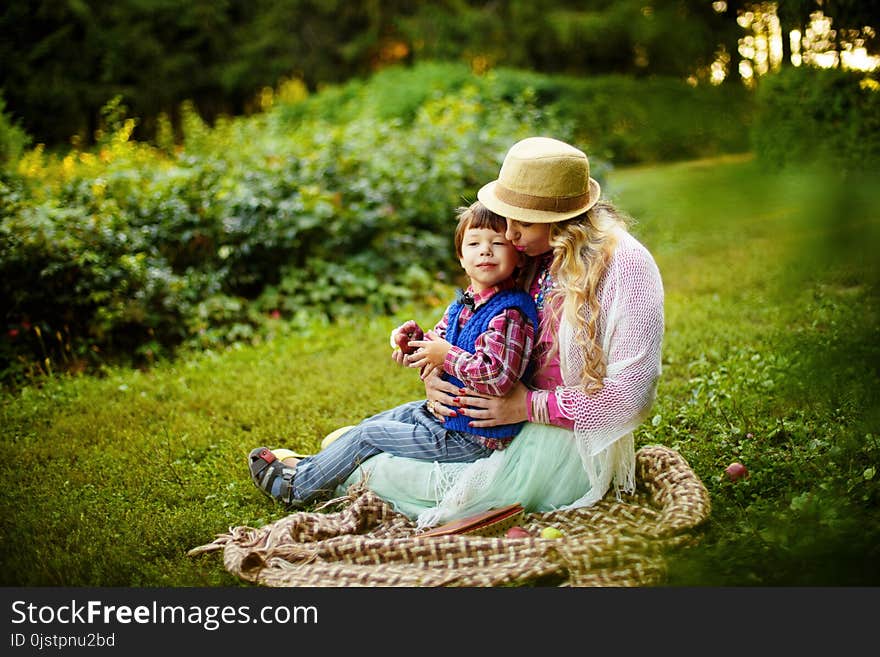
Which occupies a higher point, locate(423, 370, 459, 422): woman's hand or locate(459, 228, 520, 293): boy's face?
locate(459, 228, 520, 293): boy's face

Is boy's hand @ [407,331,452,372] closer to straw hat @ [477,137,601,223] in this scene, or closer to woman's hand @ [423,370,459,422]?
woman's hand @ [423,370,459,422]

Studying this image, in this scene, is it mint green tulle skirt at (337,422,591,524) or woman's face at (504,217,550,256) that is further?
mint green tulle skirt at (337,422,591,524)

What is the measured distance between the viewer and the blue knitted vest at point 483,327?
277cm

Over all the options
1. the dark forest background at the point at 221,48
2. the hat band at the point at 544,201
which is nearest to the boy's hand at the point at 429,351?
the hat band at the point at 544,201

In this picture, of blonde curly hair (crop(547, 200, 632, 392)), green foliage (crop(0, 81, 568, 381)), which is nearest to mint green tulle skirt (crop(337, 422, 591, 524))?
blonde curly hair (crop(547, 200, 632, 392))

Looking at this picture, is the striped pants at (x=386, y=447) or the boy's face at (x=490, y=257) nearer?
the boy's face at (x=490, y=257)

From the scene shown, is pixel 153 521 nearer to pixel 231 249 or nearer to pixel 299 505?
pixel 299 505

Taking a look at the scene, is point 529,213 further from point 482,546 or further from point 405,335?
point 482,546

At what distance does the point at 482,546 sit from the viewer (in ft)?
8.46

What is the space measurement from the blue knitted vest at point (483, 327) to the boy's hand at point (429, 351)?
0.30 feet

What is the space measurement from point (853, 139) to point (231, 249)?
4809 mm

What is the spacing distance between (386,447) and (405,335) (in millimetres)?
428

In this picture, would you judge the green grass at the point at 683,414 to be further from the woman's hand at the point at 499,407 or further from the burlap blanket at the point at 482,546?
the woman's hand at the point at 499,407

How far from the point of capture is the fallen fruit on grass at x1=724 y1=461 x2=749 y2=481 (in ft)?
10.1
